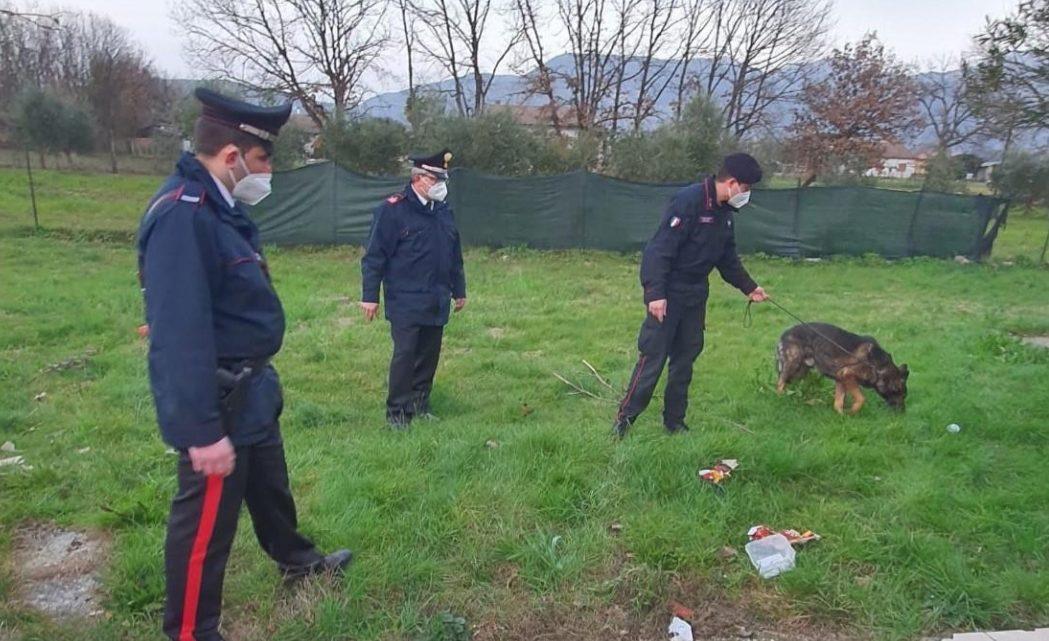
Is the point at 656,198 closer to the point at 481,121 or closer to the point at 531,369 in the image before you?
the point at 481,121

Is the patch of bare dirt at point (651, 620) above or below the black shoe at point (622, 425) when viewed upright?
below

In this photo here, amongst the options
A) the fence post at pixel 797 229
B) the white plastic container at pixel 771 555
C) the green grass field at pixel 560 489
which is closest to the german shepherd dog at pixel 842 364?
the green grass field at pixel 560 489

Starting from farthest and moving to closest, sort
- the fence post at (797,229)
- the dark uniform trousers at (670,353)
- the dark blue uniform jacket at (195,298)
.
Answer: the fence post at (797,229)
the dark uniform trousers at (670,353)
the dark blue uniform jacket at (195,298)

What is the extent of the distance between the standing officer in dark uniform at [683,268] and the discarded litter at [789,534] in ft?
3.92

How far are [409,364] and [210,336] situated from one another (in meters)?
2.71

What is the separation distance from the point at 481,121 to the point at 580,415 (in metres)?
12.6

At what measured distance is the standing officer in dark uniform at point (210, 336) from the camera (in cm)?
202

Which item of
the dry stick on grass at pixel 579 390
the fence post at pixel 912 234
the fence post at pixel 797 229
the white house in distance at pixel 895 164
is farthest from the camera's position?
the white house in distance at pixel 895 164

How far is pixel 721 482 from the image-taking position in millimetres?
3672

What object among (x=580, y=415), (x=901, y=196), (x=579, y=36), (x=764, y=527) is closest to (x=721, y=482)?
(x=764, y=527)

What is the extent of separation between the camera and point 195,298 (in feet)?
6.64

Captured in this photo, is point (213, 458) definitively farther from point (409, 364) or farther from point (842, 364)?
point (842, 364)

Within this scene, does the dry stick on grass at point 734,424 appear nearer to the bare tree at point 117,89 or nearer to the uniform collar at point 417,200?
the uniform collar at point 417,200

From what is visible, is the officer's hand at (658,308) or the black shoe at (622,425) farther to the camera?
the black shoe at (622,425)
